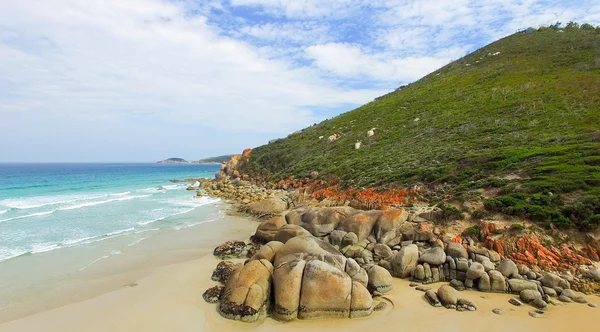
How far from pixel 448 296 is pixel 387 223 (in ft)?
18.4

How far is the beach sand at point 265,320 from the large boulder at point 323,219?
18.3 ft

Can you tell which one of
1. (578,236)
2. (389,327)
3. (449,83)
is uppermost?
(449,83)

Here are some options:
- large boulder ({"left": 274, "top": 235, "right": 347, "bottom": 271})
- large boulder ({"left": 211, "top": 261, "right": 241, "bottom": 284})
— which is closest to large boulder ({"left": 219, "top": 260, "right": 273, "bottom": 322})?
large boulder ({"left": 274, "top": 235, "right": 347, "bottom": 271})

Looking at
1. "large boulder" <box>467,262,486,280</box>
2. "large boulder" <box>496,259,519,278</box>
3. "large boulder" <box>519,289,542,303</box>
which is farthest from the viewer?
"large boulder" <box>496,259,519,278</box>

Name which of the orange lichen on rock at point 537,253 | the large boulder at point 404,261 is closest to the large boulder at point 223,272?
the large boulder at point 404,261

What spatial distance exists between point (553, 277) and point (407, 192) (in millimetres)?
11386

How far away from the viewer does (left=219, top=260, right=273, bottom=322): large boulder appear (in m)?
11.5

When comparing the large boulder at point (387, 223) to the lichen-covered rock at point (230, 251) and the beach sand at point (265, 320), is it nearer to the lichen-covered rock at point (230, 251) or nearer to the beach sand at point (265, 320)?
the beach sand at point (265, 320)

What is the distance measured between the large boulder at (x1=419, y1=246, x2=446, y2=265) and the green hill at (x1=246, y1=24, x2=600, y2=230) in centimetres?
521

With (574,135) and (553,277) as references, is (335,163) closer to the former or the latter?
(574,135)

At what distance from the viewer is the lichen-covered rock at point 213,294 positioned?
12922 millimetres

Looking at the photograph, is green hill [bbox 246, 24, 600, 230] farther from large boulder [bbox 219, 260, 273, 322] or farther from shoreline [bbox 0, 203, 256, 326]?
shoreline [bbox 0, 203, 256, 326]

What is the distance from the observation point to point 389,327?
11.1m

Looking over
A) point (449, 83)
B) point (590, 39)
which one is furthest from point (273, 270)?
point (590, 39)
